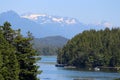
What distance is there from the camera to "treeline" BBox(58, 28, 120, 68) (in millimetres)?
157375

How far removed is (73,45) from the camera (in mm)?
171750

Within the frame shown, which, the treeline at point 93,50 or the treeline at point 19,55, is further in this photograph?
the treeline at point 93,50

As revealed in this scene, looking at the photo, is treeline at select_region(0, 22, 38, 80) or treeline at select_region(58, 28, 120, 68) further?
treeline at select_region(58, 28, 120, 68)

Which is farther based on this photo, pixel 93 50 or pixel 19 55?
pixel 93 50

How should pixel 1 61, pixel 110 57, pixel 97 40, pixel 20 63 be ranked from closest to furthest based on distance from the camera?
pixel 1 61 → pixel 20 63 → pixel 110 57 → pixel 97 40

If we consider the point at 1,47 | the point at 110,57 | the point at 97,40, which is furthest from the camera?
the point at 97,40

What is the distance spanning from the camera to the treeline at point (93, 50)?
516 feet

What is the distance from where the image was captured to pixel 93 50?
6412 inches

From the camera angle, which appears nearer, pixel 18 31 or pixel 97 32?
pixel 18 31

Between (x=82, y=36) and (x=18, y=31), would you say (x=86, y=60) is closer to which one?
(x=82, y=36)

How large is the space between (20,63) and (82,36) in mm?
135818

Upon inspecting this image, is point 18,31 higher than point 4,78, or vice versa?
point 18,31

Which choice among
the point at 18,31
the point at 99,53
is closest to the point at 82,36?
the point at 99,53

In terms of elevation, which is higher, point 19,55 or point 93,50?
point 93,50
